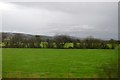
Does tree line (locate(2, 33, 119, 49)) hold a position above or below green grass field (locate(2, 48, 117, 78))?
above

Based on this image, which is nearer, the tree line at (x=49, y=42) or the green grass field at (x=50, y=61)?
the tree line at (x=49, y=42)

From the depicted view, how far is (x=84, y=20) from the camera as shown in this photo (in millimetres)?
4965

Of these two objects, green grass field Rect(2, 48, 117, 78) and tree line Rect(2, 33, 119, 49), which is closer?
tree line Rect(2, 33, 119, 49)

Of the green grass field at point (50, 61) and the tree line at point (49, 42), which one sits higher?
the tree line at point (49, 42)

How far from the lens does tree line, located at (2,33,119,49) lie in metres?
4.41

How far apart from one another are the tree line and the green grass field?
9.4 inches

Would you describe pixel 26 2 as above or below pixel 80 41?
above

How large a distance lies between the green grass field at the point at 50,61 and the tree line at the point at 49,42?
24 cm

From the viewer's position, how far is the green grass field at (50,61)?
4961mm

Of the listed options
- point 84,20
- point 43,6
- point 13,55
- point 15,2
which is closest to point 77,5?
point 84,20

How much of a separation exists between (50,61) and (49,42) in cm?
128

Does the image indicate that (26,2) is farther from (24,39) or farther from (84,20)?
(84,20)

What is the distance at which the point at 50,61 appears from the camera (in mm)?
5844

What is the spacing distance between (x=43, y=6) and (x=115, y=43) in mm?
1748
